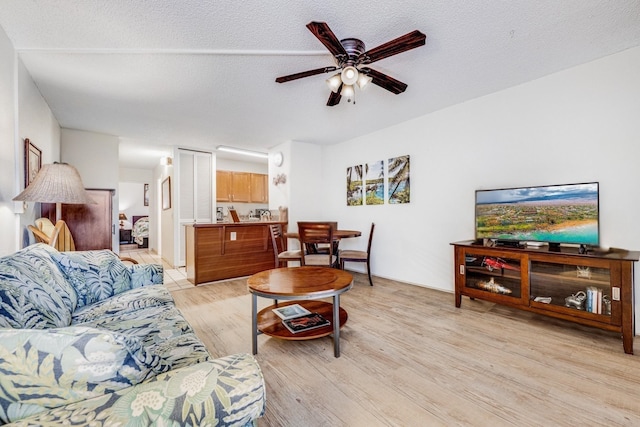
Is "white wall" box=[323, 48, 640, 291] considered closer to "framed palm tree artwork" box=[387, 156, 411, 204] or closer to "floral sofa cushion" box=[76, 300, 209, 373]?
"framed palm tree artwork" box=[387, 156, 411, 204]

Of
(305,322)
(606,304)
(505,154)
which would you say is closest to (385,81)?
(505,154)

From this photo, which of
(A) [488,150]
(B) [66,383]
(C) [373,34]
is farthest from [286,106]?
(B) [66,383]

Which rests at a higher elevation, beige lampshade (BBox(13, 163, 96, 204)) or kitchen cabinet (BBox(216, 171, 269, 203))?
kitchen cabinet (BBox(216, 171, 269, 203))

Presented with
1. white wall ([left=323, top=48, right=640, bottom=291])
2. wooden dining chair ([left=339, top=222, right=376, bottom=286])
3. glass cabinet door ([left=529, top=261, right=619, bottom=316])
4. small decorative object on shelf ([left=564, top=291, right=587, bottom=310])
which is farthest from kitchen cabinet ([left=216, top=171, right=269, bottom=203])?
small decorative object on shelf ([left=564, top=291, right=587, bottom=310])

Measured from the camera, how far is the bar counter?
4066 mm

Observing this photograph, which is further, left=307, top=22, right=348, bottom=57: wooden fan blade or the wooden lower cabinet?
the wooden lower cabinet

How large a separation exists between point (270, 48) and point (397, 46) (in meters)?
1.04

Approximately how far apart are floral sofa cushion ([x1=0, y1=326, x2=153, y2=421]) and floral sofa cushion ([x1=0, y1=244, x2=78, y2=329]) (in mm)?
383

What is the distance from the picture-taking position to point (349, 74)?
1999 mm

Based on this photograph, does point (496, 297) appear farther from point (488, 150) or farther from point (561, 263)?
point (488, 150)

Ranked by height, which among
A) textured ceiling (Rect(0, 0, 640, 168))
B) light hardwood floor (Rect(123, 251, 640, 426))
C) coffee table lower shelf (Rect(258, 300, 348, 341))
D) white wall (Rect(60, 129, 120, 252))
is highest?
textured ceiling (Rect(0, 0, 640, 168))

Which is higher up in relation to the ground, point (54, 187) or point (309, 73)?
point (309, 73)

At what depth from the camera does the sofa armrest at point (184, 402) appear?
63 centimetres

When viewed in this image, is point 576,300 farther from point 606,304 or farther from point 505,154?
point 505,154
